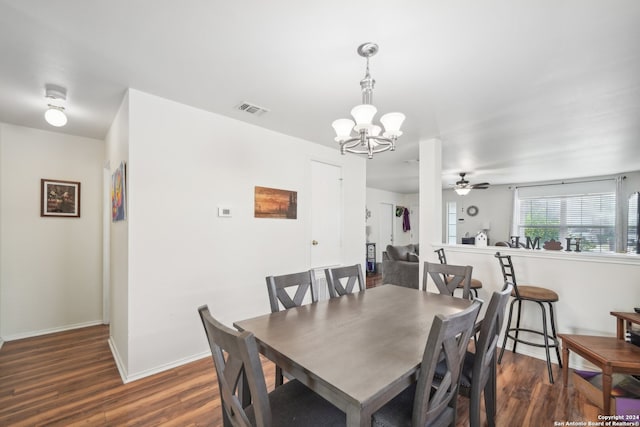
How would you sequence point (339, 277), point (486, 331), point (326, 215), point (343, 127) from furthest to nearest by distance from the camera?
point (326, 215)
point (339, 277)
point (343, 127)
point (486, 331)

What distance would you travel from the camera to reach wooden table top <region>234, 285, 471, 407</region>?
100 centimetres

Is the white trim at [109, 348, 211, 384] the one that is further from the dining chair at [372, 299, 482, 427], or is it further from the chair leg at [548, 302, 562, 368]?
the chair leg at [548, 302, 562, 368]

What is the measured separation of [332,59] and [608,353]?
279cm

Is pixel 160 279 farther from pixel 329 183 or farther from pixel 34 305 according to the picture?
pixel 329 183

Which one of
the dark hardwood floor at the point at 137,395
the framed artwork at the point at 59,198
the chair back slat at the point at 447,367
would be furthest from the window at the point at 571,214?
the framed artwork at the point at 59,198

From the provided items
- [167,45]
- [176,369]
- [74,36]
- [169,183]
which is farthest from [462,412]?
[74,36]

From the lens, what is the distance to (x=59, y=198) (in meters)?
3.37

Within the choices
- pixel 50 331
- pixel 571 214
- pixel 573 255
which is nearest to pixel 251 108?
pixel 573 255

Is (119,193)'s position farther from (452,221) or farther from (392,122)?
(452,221)

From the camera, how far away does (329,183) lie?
13.1 ft

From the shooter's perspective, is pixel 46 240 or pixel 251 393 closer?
pixel 251 393

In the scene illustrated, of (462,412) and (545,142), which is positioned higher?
(545,142)

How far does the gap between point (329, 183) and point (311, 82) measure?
1902mm

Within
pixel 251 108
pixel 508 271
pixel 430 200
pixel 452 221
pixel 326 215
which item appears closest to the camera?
pixel 251 108
